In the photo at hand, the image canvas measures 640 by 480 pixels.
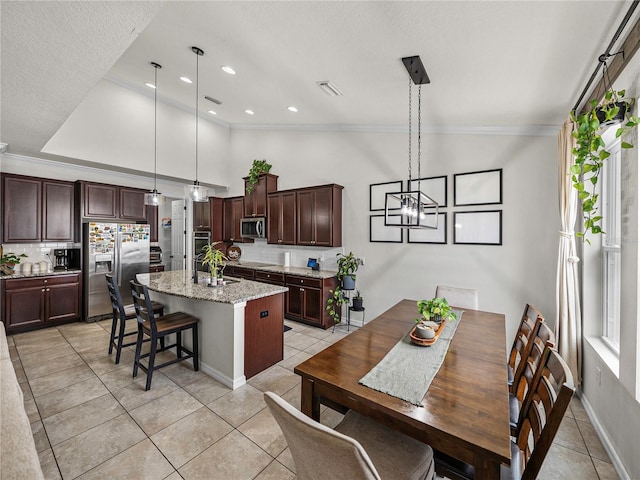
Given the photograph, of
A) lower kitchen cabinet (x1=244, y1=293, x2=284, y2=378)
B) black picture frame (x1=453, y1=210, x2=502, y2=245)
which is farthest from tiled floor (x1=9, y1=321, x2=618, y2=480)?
black picture frame (x1=453, y1=210, x2=502, y2=245)

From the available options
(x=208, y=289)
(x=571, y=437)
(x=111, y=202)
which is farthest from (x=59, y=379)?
(x=571, y=437)

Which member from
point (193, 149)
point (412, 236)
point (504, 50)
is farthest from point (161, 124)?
point (504, 50)

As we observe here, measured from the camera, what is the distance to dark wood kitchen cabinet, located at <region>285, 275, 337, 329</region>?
14.2ft

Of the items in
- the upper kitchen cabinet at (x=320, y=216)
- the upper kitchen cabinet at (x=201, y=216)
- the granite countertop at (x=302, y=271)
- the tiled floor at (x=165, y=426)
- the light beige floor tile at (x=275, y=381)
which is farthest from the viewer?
the upper kitchen cabinet at (x=201, y=216)

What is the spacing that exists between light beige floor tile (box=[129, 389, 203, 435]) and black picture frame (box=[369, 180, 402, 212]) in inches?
134

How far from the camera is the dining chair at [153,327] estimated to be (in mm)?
2641

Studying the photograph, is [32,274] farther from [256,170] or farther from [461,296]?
[461,296]

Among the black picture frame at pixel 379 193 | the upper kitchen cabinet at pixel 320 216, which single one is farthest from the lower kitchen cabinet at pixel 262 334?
the black picture frame at pixel 379 193

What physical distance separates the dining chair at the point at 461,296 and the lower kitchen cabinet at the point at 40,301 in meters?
5.66

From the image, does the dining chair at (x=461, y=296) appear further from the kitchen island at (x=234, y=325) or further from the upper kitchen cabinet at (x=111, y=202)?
the upper kitchen cabinet at (x=111, y=202)

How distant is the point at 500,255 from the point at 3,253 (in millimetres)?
7218

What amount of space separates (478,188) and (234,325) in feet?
11.0

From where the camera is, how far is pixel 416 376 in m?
1.46

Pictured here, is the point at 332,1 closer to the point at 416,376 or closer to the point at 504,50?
the point at 504,50
